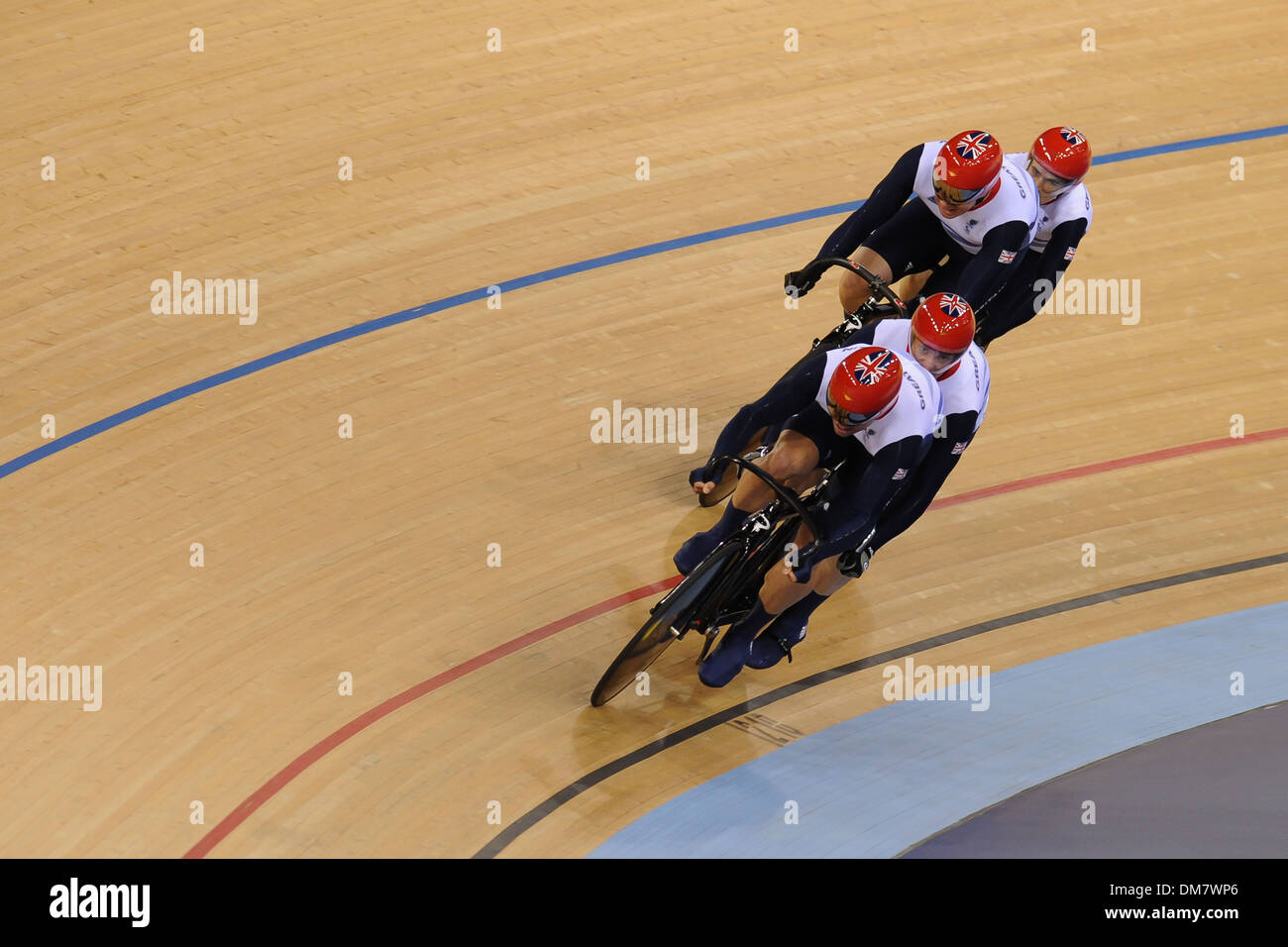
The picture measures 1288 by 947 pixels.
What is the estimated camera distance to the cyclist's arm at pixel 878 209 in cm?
540

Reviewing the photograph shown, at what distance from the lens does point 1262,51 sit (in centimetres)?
886

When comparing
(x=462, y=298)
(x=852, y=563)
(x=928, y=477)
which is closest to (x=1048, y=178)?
(x=928, y=477)

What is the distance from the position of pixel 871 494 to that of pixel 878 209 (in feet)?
4.15

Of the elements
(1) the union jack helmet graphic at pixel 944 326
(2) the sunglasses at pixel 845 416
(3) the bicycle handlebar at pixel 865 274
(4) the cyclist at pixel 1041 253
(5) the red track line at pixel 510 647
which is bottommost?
(5) the red track line at pixel 510 647

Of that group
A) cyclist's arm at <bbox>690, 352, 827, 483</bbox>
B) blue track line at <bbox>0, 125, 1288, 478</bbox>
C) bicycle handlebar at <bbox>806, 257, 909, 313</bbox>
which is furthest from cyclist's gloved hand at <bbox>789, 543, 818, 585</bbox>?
blue track line at <bbox>0, 125, 1288, 478</bbox>

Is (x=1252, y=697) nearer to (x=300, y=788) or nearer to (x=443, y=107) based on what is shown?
(x=300, y=788)

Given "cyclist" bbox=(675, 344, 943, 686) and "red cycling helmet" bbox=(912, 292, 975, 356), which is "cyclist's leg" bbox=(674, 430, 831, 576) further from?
"red cycling helmet" bbox=(912, 292, 975, 356)

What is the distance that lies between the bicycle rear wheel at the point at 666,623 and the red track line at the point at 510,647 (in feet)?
1.28

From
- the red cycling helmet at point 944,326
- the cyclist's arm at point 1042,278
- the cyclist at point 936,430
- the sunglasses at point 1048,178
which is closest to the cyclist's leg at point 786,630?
the cyclist at point 936,430

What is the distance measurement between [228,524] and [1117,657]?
113 inches

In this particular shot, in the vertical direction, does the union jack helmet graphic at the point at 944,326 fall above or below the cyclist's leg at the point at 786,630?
above

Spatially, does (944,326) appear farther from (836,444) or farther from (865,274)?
(865,274)

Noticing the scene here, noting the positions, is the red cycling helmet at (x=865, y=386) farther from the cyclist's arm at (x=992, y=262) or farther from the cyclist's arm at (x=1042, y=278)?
the cyclist's arm at (x=1042, y=278)

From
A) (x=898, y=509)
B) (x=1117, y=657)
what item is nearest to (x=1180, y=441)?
(x=1117, y=657)
